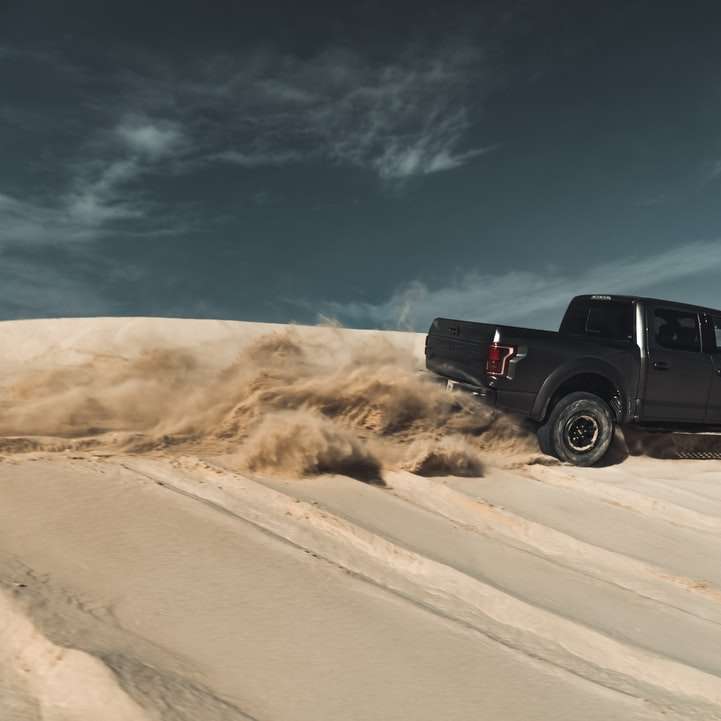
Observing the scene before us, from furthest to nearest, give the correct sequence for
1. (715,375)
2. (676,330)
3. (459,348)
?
(715,375) < (676,330) < (459,348)

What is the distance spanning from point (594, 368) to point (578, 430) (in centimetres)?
68

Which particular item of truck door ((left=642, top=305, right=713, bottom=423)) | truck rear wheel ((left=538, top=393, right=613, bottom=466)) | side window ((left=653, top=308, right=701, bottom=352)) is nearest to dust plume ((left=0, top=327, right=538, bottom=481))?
truck rear wheel ((left=538, top=393, right=613, bottom=466))

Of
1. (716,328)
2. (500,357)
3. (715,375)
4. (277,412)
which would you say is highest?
(716,328)

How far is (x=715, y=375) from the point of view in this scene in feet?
26.5

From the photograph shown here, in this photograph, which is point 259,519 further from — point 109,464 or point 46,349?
point 46,349

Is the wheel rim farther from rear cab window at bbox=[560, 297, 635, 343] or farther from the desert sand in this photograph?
rear cab window at bbox=[560, 297, 635, 343]

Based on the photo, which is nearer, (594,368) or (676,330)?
(594,368)

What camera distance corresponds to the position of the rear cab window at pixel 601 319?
7750 mm

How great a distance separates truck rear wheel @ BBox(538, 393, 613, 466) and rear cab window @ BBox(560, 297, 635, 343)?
3.11 feet

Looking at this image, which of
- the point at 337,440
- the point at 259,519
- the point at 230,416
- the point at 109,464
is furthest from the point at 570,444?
the point at 109,464

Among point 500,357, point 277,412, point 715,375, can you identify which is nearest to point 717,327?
point 715,375

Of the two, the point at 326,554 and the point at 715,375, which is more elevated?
the point at 715,375

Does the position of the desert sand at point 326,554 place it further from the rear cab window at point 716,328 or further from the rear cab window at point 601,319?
the rear cab window at point 716,328

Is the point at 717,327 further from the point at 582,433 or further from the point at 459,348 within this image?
the point at 459,348
